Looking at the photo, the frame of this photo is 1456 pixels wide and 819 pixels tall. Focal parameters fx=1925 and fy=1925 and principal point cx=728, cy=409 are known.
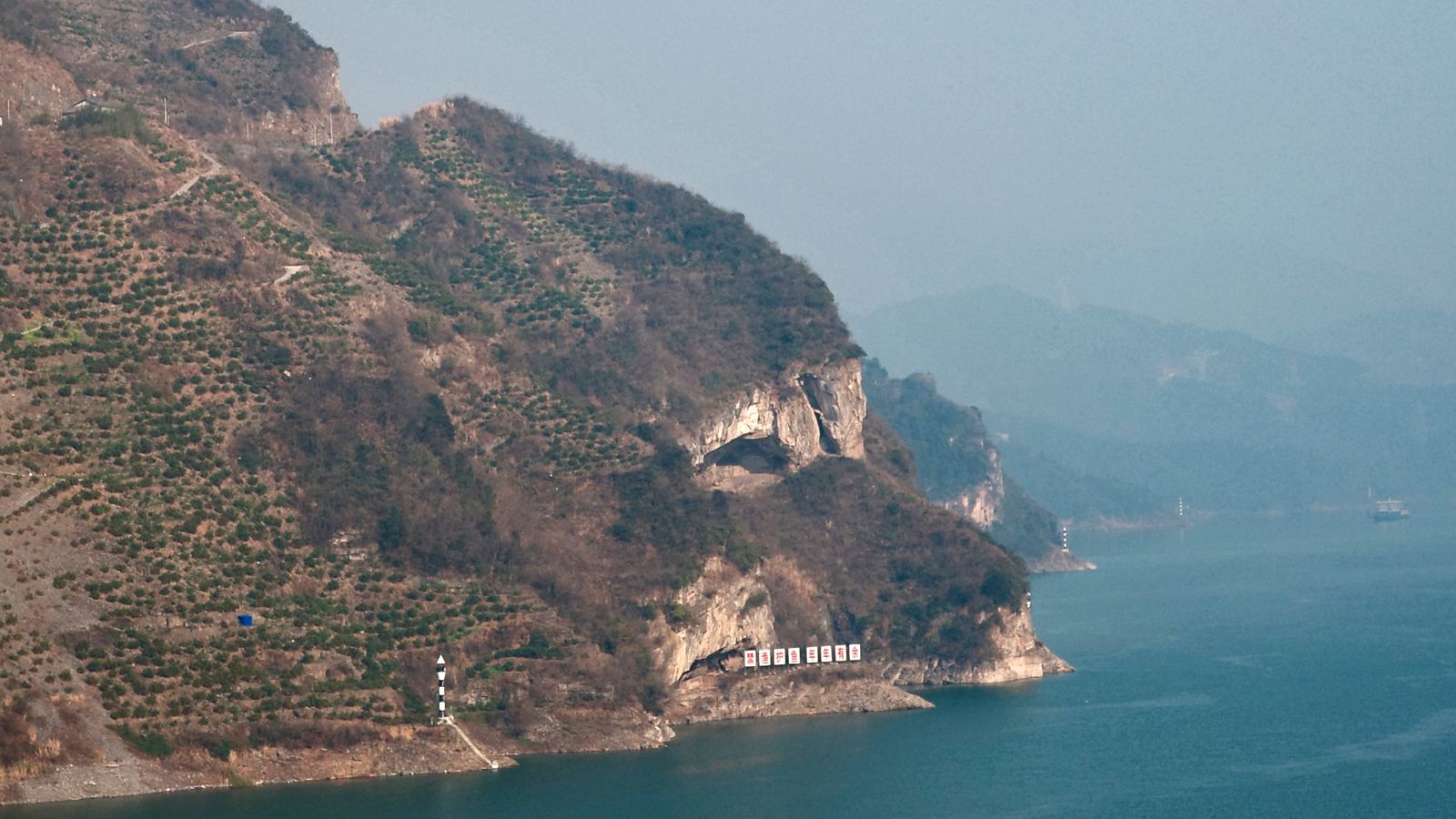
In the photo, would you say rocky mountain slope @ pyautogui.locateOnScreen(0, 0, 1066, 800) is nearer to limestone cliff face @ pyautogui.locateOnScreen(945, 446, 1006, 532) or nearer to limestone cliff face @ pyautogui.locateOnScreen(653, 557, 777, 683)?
limestone cliff face @ pyautogui.locateOnScreen(653, 557, 777, 683)

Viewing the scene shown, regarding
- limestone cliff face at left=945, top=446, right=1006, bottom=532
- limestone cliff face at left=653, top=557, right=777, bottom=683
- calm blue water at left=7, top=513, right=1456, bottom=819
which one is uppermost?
limestone cliff face at left=945, top=446, right=1006, bottom=532

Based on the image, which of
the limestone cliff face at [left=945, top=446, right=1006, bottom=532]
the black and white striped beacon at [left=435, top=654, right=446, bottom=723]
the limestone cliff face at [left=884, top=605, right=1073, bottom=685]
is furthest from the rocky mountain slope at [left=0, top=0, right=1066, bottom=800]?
the limestone cliff face at [left=945, top=446, right=1006, bottom=532]

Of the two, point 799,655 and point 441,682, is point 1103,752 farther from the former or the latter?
point 441,682

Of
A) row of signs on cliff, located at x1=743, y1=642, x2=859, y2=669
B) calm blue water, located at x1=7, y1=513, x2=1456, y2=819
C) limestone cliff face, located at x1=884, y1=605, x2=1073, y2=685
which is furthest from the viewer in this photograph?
limestone cliff face, located at x1=884, y1=605, x2=1073, y2=685

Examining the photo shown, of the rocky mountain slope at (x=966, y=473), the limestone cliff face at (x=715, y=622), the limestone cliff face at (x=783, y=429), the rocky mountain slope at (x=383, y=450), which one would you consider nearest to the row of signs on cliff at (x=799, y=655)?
the limestone cliff face at (x=715, y=622)

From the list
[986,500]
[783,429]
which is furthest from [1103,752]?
[986,500]
